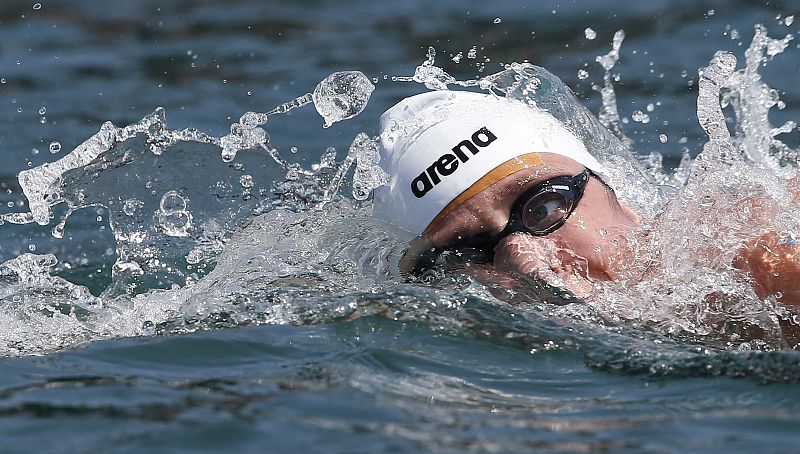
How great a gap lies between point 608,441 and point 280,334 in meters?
1.22

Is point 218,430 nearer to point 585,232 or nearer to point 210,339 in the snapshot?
point 210,339

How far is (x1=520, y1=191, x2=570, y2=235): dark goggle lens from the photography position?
12.6 feet

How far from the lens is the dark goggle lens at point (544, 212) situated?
385cm

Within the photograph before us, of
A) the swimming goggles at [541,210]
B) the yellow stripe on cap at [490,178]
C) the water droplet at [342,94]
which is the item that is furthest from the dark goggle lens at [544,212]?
the water droplet at [342,94]

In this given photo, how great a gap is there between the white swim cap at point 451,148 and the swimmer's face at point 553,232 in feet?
0.14

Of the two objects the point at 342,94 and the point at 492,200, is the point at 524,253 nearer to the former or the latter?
the point at 492,200

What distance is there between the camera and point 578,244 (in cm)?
380

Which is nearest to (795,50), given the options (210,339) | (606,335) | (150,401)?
(606,335)

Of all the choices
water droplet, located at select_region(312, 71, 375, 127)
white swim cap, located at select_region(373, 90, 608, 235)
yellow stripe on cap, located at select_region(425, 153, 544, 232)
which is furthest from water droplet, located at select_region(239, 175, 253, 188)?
yellow stripe on cap, located at select_region(425, 153, 544, 232)

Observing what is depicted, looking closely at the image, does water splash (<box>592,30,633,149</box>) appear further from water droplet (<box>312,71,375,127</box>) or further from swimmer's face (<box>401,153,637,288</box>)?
swimmer's face (<box>401,153,637,288</box>)

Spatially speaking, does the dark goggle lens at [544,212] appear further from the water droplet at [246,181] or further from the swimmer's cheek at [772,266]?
the water droplet at [246,181]

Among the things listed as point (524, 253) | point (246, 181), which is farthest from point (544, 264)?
point (246, 181)

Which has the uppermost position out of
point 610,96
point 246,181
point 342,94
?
point 610,96

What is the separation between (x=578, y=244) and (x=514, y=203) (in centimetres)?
25
